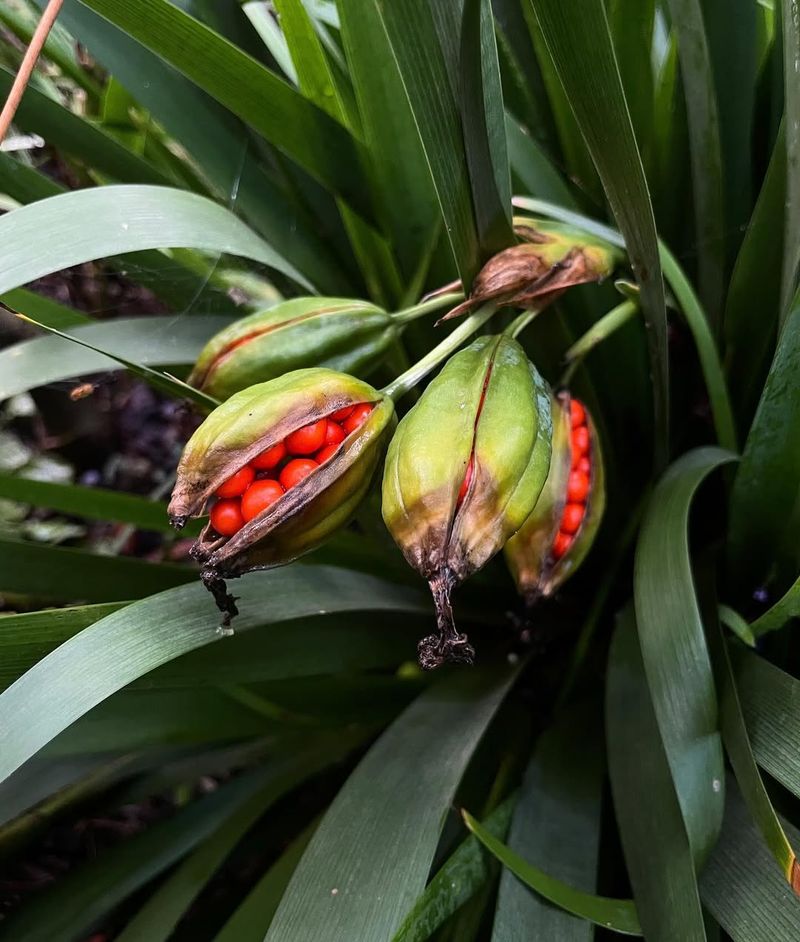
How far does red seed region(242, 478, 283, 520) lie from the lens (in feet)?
1.07

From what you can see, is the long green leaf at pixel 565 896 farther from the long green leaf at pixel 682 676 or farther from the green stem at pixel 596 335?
the green stem at pixel 596 335

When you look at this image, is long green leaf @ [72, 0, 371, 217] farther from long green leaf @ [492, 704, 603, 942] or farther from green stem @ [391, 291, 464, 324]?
long green leaf @ [492, 704, 603, 942]

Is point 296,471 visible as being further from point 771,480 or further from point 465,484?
point 771,480

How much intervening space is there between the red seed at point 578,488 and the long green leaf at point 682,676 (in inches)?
2.0

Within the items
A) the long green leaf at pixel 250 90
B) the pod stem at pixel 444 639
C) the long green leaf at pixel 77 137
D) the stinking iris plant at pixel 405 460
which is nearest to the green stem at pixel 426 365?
the stinking iris plant at pixel 405 460

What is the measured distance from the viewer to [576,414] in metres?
0.45

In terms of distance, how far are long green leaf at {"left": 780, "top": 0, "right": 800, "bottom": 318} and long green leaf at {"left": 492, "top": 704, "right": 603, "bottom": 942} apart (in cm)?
31

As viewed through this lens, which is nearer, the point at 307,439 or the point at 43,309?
the point at 307,439

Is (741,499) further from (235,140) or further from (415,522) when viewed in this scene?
(235,140)

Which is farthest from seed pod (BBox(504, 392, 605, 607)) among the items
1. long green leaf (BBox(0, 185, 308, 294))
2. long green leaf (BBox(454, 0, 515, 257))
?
long green leaf (BBox(0, 185, 308, 294))

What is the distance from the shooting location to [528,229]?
1.38 ft

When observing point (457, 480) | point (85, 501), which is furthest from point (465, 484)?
point (85, 501)

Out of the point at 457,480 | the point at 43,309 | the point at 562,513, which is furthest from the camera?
the point at 43,309

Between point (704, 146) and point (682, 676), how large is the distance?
13.3 inches
